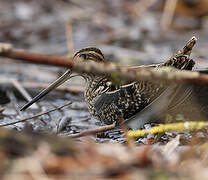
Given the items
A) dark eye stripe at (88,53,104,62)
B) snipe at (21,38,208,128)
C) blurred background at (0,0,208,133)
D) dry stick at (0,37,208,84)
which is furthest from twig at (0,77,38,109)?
dry stick at (0,37,208,84)

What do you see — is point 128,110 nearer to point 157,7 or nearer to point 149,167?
point 149,167

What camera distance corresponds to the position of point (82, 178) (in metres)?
1.95

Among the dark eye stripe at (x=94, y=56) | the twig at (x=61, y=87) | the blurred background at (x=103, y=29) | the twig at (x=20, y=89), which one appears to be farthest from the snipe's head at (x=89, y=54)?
the blurred background at (x=103, y=29)

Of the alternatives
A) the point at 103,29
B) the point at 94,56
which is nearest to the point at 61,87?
the point at 94,56

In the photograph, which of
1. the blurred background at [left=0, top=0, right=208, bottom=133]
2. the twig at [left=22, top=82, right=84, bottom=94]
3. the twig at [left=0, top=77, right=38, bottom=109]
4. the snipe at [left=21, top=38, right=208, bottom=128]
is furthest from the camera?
the blurred background at [left=0, top=0, right=208, bottom=133]

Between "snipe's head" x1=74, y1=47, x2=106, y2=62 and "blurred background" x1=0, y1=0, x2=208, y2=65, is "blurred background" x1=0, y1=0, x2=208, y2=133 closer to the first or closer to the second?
"blurred background" x1=0, y1=0, x2=208, y2=65

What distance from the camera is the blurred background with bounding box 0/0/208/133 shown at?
600 centimetres

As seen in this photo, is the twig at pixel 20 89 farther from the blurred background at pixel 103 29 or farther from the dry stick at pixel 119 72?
the dry stick at pixel 119 72

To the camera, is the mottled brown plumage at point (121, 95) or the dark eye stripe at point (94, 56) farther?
the dark eye stripe at point (94, 56)

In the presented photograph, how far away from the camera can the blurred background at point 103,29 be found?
6.00 metres

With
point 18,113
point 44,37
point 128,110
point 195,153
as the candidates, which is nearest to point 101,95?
point 128,110

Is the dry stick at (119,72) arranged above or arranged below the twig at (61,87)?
below

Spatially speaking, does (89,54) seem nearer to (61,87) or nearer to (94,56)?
(94,56)

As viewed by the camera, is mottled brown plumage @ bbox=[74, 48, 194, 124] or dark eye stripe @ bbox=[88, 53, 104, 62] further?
dark eye stripe @ bbox=[88, 53, 104, 62]
